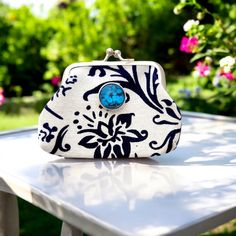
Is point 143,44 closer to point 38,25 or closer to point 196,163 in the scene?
point 38,25

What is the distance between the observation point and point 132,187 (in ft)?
3.34

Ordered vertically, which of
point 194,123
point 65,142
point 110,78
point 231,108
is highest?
point 110,78

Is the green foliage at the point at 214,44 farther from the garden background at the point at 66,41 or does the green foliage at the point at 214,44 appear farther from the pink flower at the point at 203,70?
the garden background at the point at 66,41

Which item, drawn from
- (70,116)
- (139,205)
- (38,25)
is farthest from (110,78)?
(38,25)

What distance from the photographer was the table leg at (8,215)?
1.50 metres

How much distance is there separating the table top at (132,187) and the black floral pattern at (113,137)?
0.03 m

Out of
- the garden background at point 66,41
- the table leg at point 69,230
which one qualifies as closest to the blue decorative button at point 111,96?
the table leg at point 69,230

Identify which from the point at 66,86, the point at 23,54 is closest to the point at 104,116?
the point at 66,86

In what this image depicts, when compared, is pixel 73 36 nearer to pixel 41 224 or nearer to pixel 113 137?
pixel 41 224

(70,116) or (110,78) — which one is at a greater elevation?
(110,78)

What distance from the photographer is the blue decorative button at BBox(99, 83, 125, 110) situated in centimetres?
122

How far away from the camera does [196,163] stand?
4.00ft

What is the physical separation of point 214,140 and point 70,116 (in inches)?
21.9

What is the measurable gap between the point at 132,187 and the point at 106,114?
29 cm
